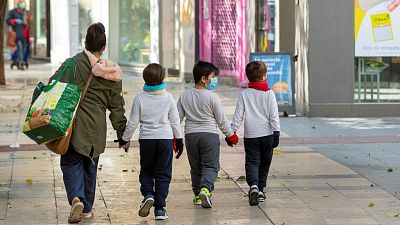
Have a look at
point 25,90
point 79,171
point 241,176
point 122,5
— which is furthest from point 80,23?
point 79,171

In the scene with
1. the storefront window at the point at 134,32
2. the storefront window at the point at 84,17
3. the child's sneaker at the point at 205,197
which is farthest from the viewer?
the storefront window at the point at 84,17

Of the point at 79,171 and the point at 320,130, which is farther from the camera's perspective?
the point at 320,130

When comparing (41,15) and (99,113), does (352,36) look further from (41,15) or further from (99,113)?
(41,15)

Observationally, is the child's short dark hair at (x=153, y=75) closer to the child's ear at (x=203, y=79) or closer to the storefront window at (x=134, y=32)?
the child's ear at (x=203, y=79)

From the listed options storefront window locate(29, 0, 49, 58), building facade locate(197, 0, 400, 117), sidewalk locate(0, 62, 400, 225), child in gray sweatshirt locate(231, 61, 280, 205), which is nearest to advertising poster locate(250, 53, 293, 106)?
building facade locate(197, 0, 400, 117)

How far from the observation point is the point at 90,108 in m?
8.60

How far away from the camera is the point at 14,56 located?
1330 inches

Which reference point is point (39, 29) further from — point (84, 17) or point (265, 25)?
point (265, 25)

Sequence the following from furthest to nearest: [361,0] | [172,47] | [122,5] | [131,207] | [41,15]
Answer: [41,15], [122,5], [172,47], [361,0], [131,207]

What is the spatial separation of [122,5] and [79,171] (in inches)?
975

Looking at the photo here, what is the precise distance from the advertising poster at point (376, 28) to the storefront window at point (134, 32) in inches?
576

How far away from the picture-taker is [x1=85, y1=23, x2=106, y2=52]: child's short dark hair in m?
8.60

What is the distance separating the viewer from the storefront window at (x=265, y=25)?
74.4 ft


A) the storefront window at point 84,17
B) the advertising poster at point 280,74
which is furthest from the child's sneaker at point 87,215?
the storefront window at point 84,17
